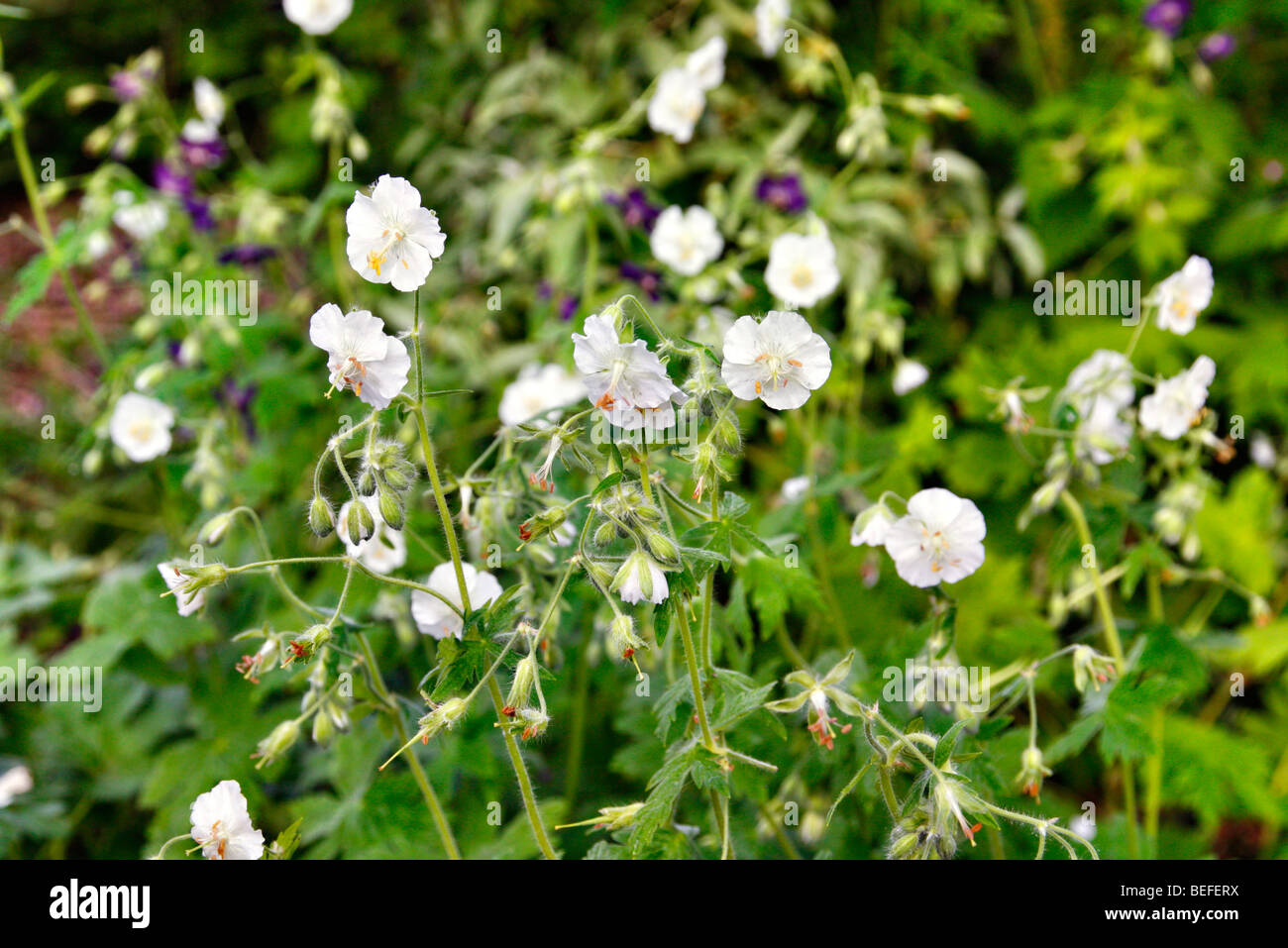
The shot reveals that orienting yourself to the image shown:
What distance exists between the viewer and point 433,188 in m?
3.12

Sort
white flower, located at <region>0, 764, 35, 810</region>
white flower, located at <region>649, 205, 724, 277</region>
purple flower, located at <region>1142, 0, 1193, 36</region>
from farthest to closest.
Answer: purple flower, located at <region>1142, 0, 1193, 36</region>
white flower, located at <region>649, 205, 724, 277</region>
white flower, located at <region>0, 764, 35, 810</region>

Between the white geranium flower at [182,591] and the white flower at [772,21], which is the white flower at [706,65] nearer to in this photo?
the white flower at [772,21]

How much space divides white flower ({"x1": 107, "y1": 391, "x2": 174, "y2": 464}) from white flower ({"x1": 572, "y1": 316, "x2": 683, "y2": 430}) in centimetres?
118

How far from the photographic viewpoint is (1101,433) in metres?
1.45

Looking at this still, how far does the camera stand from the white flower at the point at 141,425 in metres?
1.88

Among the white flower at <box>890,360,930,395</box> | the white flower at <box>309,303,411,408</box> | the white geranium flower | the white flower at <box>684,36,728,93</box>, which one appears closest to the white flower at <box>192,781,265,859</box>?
the white geranium flower

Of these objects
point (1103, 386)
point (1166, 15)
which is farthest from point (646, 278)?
point (1166, 15)

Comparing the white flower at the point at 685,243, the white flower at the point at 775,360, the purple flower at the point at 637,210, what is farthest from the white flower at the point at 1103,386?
the purple flower at the point at 637,210

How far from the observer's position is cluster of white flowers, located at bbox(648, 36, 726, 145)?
1.92m

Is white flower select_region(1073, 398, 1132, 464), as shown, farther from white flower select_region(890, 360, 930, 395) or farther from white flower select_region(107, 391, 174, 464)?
white flower select_region(107, 391, 174, 464)

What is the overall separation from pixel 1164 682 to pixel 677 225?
108 centimetres

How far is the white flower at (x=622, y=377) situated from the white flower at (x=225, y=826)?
579mm
